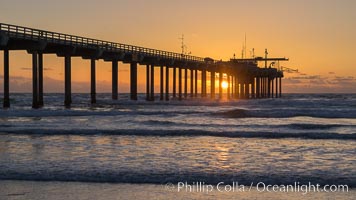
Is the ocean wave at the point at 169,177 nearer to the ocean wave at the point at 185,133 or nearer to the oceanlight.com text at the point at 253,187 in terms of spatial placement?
the oceanlight.com text at the point at 253,187

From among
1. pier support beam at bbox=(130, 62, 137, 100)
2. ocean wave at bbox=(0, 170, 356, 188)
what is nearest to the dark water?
ocean wave at bbox=(0, 170, 356, 188)

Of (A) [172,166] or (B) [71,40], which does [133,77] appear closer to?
(B) [71,40]

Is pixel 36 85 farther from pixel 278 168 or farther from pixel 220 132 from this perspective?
pixel 278 168

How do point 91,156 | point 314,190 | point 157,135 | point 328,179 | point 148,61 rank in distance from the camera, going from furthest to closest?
point 148,61
point 157,135
point 91,156
point 328,179
point 314,190

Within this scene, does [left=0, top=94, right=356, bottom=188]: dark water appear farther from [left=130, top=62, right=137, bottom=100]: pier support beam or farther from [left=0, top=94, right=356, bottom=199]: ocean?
[left=130, top=62, right=137, bottom=100]: pier support beam

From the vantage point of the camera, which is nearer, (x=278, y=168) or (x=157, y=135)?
(x=278, y=168)

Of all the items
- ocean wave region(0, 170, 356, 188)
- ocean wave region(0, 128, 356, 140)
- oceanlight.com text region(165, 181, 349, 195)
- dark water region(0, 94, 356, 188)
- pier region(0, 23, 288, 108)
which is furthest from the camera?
pier region(0, 23, 288, 108)

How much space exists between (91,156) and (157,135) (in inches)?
243

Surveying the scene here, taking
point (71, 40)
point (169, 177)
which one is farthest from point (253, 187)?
point (71, 40)

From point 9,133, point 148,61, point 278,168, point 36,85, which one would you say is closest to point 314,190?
point 278,168

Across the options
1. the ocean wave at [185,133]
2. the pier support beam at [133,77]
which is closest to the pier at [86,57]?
the pier support beam at [133,77]

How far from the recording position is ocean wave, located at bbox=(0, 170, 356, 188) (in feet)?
29.5

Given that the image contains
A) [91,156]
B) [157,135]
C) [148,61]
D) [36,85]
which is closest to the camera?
[91,156]

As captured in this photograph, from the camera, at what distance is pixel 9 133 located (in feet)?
59.9
